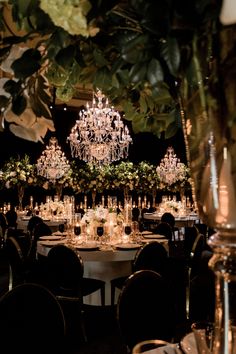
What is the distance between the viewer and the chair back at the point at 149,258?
4.03 m

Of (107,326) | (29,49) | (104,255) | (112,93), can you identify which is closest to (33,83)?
(29,49)

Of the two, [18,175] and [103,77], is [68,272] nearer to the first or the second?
[103,77]

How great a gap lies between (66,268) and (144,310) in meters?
1.72

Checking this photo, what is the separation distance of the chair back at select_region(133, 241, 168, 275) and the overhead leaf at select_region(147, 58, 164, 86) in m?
3.38

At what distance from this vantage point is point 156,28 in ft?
2.39

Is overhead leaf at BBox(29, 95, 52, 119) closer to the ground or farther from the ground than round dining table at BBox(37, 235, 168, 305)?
farther from the ground

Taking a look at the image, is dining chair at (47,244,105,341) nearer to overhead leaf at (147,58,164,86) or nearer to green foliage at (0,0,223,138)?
green foliage at (0,0,223,138)

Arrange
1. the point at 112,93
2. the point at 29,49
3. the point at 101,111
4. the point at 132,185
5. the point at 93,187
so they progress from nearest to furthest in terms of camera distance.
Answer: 1. the point at 29,49
2. the point at 112,93
3. the point at 101,111
4. the point at 93,187
5. the point at 132,185

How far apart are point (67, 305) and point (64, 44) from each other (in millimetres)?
4572

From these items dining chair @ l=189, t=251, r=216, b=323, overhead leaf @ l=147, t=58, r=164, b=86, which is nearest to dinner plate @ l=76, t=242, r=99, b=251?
dining chair @ l=189, t=251, r=216, b=323

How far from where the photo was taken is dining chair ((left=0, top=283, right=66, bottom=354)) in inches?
77.3

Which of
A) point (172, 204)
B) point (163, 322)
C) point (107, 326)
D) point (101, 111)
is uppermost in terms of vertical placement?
point (101, 111)

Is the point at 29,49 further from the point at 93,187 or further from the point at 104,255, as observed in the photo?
the point at 93,187

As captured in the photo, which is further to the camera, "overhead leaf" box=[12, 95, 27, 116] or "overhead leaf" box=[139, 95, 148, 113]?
"overhead leaf" box=[139, 95, 148, 113]
